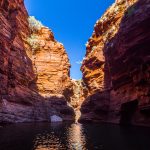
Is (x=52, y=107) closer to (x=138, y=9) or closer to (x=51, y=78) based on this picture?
(x=51, y=78)

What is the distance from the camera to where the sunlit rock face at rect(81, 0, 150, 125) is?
58.5 meters

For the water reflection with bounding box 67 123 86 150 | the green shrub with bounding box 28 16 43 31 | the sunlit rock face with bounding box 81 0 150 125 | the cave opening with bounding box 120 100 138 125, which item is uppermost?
the green shrub with bounding box 28 16 43 31

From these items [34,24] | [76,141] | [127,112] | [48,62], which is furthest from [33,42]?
[76,141]

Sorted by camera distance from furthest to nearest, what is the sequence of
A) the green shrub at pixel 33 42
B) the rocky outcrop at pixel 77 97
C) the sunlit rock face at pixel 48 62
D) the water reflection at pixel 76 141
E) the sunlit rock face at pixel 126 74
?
the rocky outcrop at pixel 77 97 → the green shrub at pixel 33 42 → the sunlit rock face at pixel 48 62 → the sunlit rock face at pixel 126 74 → the water reflection at pixel 76 141

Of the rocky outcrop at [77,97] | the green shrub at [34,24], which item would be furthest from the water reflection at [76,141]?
the green shrub at [34,24]

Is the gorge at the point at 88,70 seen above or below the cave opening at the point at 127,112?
above

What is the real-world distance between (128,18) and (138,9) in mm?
3860

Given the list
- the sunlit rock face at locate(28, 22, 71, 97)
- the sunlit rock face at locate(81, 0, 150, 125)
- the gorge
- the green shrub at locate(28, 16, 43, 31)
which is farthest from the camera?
the green shrub at locate(28, 16, 43, 31)

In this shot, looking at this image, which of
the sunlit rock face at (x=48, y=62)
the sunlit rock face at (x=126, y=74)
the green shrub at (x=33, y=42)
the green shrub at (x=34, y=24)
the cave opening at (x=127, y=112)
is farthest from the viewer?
the green shrub at (x=34, y=24)

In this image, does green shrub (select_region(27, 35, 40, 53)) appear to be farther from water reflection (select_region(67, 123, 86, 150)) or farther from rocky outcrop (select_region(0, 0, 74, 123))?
water reflection (select_region(67, 123, 86, 150))

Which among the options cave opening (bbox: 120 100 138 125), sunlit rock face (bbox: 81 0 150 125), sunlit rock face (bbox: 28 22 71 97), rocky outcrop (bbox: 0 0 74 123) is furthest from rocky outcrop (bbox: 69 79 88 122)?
cave opening (bbox: 120 100 138 125)

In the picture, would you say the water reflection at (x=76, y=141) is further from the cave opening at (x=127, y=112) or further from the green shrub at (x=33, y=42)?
the green shrub at (x=33, y=42)

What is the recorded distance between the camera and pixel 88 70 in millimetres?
108812

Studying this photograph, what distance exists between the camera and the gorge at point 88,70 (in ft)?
198
